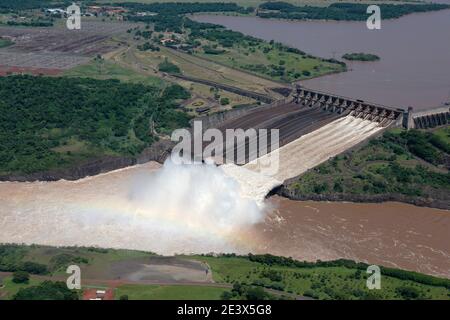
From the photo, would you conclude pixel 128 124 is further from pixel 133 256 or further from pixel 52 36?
pixel 52 36

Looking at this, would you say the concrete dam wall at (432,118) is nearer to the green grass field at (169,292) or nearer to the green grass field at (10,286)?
the green grass field at (169,292)

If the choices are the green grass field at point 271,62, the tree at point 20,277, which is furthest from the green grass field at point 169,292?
the green grass field at point 271,62

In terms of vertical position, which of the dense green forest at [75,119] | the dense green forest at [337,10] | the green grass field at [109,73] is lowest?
the dense green forest at [75,119]

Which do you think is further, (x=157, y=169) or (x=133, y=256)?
(x=157, y=169)

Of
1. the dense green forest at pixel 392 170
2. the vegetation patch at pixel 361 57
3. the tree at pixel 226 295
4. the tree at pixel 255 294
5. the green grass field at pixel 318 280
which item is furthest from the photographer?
the vegetation patch at pixel 361 57

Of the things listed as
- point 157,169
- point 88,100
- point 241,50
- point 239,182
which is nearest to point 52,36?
point 241,50

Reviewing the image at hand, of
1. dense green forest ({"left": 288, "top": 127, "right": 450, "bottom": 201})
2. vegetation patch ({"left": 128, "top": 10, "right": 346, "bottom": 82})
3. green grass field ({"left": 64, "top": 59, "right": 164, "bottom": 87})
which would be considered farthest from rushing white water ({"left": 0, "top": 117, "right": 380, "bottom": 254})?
vegetation patch ({"left": 128, "top": 10, "right": 346, "bottom": 82})

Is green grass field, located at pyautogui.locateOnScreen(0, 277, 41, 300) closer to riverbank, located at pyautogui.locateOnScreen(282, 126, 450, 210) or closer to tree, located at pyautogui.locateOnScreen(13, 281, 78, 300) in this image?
tree, located at pyautogui.locateOnScreen(13, 281, 78, 300)
